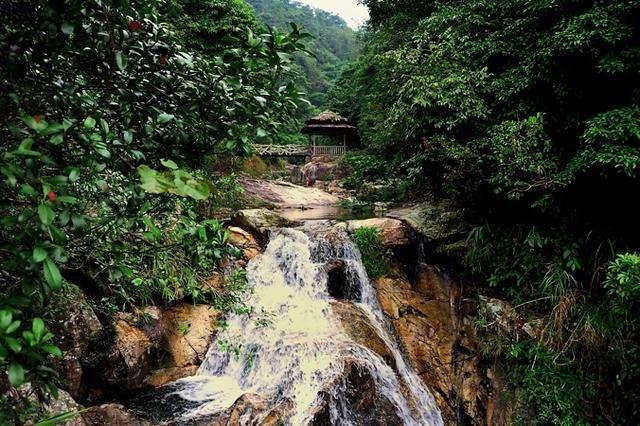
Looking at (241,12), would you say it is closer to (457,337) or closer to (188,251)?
(457,337)

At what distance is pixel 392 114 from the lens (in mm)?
7227

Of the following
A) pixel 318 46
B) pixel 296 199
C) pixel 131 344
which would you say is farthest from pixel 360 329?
pixel 318 46

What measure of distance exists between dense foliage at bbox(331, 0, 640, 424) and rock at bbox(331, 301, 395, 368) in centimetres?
183

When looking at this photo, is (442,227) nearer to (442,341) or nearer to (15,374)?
(442,341)

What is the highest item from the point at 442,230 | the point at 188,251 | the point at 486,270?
the point at 188,251

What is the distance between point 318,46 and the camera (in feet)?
188

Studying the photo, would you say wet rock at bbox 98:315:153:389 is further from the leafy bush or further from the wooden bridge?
the wooden bridge

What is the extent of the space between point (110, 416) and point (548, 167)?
658cm

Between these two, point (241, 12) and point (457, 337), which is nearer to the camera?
point (457, 337)

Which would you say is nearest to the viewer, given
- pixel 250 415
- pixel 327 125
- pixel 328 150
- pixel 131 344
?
pixel 250 415

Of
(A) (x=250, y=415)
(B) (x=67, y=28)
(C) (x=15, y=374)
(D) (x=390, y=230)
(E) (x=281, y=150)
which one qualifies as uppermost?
(E) (x=281, y=150)

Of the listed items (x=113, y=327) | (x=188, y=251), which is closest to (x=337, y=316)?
(x=113, y=327)

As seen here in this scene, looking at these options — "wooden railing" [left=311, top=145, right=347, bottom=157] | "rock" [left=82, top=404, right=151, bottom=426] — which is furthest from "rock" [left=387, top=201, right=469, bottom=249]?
"wooden railing" [left=311, top=145, right=347, bottom=157]

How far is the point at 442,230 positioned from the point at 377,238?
4.42 feet
